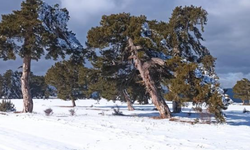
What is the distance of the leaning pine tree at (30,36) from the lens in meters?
21.0

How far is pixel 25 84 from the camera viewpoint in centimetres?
2258

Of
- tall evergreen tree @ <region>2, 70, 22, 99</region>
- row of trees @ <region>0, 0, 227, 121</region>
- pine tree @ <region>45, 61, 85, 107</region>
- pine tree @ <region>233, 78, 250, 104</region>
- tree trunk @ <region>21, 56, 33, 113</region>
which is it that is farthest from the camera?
tall evergreen tree @ <region>2, 70, 22, 99</region>

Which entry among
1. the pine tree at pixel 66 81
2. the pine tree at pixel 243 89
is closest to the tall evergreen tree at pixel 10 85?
the pine tree at pixel 66 81

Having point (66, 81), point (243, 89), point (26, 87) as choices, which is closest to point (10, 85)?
point (66, 81)

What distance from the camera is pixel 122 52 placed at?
24.4 m

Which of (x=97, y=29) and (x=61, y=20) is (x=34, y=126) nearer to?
(x=97, y=29)

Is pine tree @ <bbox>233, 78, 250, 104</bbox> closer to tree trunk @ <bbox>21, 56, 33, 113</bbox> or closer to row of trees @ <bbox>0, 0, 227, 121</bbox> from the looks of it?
row of trees @ <bbox>0, 0, 227, 121</bbox>

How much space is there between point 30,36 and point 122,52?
7359mm

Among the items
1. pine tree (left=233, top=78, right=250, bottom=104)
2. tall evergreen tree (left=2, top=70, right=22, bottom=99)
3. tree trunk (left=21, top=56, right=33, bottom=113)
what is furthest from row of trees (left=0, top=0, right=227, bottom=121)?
tall evergreen tree (left=2, top=70, right=22, bottom=99)

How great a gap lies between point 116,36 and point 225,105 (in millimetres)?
9513

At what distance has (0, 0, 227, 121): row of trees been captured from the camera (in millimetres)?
19672

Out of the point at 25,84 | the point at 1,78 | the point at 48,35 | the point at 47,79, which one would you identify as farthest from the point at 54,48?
the point at 1,78

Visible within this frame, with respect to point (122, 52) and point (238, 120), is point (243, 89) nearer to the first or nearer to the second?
point (238, 120)

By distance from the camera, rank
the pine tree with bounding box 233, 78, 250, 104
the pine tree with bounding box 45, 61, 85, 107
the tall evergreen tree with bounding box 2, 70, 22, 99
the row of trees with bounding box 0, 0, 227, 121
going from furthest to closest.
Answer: the tall evergreen tree with bounding box 2, 70, 22, 99
the pine tree with bounding box 233, 78, 250, 104
the pine tree with bounding box 45, 61, 85, 107
the row of trees with bounding box 0, 0, 227, 121
